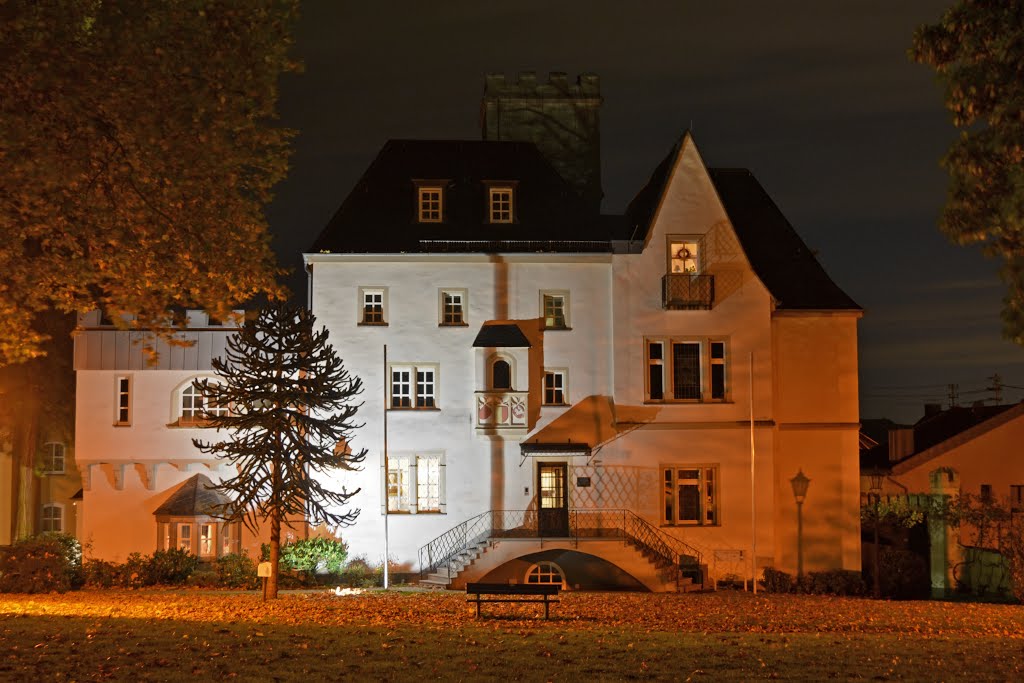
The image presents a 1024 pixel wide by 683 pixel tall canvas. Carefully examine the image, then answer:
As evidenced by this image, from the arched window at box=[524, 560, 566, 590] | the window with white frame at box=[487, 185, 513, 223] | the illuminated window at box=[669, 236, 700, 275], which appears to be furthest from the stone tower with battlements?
the arched window at box=[524, 560, 566, 590]

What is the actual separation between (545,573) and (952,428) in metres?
35.4

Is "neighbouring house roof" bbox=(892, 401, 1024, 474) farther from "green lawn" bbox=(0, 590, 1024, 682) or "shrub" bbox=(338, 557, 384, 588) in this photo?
"shrub" bbox=(338, 557, 384, 588)

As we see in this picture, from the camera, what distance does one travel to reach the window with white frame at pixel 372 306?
37.2m

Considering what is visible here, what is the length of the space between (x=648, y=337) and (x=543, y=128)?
996 centimetres

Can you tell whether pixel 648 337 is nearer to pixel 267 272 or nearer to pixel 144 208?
pixel 267 272

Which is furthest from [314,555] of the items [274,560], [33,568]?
[33,568]

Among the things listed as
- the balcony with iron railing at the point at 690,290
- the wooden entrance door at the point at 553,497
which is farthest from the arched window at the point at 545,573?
the balcony with iron railing at the point at 690,290

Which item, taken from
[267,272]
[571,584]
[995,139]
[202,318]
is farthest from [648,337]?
[995,139]

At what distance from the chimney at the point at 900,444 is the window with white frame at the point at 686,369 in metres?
27.5

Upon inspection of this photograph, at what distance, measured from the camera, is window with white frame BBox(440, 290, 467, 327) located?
37.4m

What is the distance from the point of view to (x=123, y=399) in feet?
123

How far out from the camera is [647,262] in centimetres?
3747

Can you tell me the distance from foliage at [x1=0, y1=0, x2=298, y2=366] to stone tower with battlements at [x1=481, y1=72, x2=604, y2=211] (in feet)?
70.2

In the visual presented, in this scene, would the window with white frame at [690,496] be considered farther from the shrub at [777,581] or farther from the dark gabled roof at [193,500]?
the dark gabled roof at [193,500]
